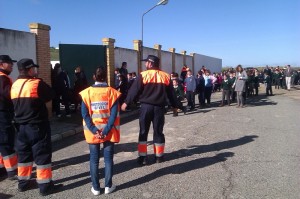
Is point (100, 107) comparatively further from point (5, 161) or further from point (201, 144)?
point (201, 144)

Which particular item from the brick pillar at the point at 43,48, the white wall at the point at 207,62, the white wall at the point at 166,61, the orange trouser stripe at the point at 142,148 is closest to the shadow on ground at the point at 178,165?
the orange trouser stripe at the point at 142,148

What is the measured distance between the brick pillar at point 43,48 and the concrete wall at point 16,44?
0.19 metres

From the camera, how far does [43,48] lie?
34.7ft

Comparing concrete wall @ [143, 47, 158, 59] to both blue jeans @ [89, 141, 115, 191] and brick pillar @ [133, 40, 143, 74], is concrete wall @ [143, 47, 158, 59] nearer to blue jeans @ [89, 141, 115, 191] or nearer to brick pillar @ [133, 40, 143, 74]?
brick pillar @ [133, 40, 143, 74]

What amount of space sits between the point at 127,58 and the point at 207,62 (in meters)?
21.5

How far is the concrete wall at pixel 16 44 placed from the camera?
9078 millimetres

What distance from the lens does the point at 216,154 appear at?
259 inches

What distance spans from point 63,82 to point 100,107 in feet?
22.4

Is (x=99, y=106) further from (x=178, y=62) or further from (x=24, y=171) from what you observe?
(x=178, y=62)

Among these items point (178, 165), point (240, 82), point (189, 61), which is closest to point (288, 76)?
point (189, 61)

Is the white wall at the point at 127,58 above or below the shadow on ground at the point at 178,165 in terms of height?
above

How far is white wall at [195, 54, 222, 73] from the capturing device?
3220cm

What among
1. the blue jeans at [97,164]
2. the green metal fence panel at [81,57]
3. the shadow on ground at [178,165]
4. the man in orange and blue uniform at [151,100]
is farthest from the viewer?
the green metal fence panel at [81,57]

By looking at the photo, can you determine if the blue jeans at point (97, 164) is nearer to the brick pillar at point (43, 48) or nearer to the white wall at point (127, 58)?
the brick pillar at point (43, 48)
